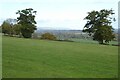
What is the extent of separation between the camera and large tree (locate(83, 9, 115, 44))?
51.5 meters

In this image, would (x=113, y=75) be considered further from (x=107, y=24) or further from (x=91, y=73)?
(x=107, y=24)

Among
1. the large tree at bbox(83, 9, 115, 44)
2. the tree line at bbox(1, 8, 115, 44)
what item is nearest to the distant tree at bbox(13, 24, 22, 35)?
the tree line at bbox(1, 8, 115, 44)

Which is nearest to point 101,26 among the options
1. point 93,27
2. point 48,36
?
point 93,27

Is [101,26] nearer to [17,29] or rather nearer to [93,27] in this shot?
[93,27]

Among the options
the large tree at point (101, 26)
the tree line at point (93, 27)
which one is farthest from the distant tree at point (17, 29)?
the large tree at point (101, 26)

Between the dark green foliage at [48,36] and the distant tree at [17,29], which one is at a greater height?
the distant tree at [17,29]

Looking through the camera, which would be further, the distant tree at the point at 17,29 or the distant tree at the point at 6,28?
the distant tree at the point at 17,29

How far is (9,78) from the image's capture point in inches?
352

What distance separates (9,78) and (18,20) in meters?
51.9

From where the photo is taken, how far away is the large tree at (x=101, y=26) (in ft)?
169

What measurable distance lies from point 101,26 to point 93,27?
6.15ft

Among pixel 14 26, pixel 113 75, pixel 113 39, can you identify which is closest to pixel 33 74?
pixel 113 75

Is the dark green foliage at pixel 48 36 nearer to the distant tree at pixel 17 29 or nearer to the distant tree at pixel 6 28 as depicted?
the distant tree at pixel 17 29

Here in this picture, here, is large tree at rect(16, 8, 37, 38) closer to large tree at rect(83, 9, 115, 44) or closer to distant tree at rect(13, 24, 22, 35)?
distant tree at rect(13, 24, 22, 35)
